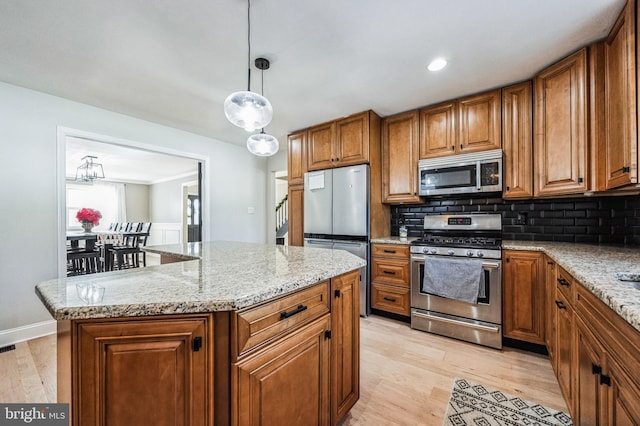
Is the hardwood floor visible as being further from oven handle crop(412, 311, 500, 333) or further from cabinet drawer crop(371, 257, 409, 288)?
cabinet drawer crop(371, 257, 409, 288)

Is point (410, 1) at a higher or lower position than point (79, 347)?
higher

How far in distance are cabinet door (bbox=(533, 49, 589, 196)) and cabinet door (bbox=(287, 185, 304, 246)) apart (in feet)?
8.50

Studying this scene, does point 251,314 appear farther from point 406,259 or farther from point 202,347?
point 406,259

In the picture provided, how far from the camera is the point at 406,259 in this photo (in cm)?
273

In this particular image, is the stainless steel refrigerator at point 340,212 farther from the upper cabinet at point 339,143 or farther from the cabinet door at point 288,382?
the cabinet door at point 288,382

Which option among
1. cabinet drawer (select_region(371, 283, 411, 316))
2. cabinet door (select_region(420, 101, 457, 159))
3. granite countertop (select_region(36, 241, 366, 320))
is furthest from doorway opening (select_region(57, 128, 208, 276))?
cabinet door (select_region(420, 101, 457, 159))

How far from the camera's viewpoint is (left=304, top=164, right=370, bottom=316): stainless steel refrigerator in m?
2.97

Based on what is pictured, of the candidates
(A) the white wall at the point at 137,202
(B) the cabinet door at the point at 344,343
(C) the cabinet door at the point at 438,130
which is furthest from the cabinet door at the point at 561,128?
(A) the white wall at the point at 137,202

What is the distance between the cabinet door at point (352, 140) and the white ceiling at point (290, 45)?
0.32 meters

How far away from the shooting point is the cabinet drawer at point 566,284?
136cm

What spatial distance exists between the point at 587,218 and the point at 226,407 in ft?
10.3

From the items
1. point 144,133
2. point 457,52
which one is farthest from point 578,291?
point 144,133

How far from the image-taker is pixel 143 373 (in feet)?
2.58

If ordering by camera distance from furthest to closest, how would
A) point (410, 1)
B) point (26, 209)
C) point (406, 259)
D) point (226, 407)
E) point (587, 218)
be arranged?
point (406, 259)
point (26, 209)
point (587, 218)
point (410, 1)
point (226, 407)
